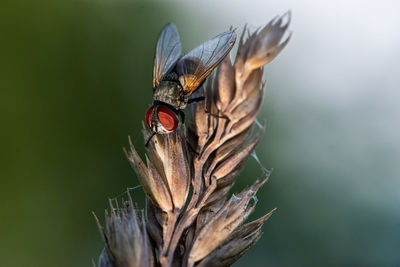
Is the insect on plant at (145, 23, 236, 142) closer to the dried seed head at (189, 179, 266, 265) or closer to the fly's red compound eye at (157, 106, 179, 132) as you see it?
the fly's red compound eye at (157, 106, 179, 132)

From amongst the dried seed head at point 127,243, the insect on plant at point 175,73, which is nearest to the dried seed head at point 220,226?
the dried seed head at point 127,243

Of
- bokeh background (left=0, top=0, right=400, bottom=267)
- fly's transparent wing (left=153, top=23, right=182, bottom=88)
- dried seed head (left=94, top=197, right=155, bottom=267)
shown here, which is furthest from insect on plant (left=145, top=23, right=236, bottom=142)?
bokeh background (left=0, top=0, right=400, bottom=267)

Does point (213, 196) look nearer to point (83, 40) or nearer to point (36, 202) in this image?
point (36, 202)

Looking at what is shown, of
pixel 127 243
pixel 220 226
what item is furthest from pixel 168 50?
pixel 127 243

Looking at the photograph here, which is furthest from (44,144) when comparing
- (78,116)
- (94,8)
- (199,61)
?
(199,61)

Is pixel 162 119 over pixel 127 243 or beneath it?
over

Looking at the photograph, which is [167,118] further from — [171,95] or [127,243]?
[127,243]
